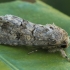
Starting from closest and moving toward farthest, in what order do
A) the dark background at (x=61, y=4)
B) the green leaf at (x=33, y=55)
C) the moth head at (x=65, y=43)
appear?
the green leaf at (x=33, y=55), the moth head at (x=65, y=43), the dark background at (x=61, y=4)

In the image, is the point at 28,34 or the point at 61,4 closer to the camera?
the point at 28,34

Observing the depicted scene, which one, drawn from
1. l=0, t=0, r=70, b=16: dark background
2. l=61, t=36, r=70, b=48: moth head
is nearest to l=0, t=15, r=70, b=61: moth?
l=61, t=36, r=70, b=48: moth head

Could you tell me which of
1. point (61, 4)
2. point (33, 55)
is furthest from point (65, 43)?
point (61, 4)

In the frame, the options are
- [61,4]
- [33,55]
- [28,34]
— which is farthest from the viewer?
[61,4]

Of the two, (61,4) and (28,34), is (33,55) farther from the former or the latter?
(61,4)

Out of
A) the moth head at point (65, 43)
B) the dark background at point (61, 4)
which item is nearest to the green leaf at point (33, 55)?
the moth head at point (65, 43)

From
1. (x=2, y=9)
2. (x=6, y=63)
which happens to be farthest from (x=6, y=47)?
(x=2, y=9)

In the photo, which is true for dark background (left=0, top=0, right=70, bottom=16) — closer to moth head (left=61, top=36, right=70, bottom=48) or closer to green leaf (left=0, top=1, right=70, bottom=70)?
green leaf (left=0, top=1, right=70, bottom=70)

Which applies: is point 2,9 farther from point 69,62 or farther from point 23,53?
point 69,62

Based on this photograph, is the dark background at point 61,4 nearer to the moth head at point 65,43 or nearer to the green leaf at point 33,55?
the green leaf at point 33,55
